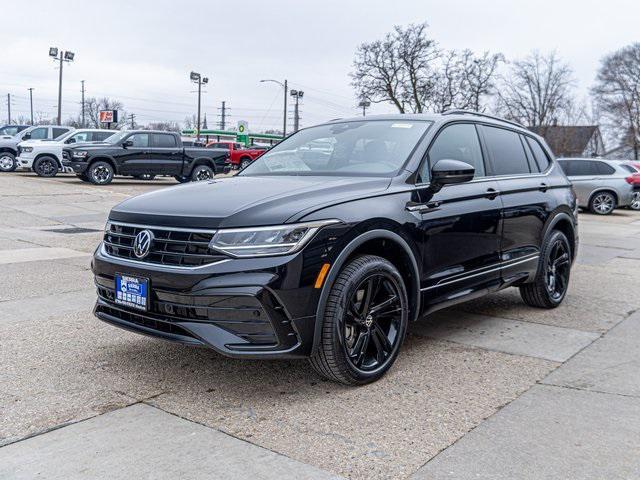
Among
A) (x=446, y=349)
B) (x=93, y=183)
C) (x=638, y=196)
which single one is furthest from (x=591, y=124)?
(x=446, y=349)

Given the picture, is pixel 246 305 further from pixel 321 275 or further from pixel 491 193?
pixel 491 193

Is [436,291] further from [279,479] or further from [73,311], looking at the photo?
[73,311]

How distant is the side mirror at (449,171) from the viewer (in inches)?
168

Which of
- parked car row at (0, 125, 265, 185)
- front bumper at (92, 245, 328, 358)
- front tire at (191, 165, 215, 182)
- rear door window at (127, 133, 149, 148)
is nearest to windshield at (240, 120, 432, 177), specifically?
front bumper at (92, 245, 328, 358)

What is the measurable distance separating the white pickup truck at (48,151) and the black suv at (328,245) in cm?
1983

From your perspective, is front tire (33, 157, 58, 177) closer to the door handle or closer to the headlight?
the door handle

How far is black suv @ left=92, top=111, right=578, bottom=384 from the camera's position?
342 cm

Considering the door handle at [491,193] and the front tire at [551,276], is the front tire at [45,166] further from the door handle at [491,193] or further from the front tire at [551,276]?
the door handle at [491,193]

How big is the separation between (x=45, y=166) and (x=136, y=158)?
4.58 meters

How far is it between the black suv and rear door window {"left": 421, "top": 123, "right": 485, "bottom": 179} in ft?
0.05

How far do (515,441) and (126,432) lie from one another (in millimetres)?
1948

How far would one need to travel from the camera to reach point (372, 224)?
3875 millimetres

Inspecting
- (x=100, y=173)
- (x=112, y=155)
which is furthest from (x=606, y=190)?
(x=100, y=173)

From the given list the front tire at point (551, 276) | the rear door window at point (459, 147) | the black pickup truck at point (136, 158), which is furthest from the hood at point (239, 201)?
the black pickup truck at point (136, 158)
